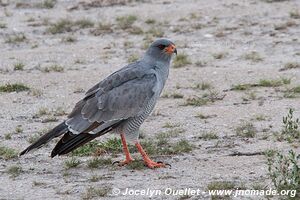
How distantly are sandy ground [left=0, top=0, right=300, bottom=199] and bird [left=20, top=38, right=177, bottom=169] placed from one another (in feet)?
1.24

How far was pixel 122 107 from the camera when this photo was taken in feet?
28.3

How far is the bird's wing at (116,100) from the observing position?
853cm

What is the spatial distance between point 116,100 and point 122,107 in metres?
0.10

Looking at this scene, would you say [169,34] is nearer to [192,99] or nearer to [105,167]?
[192,99]

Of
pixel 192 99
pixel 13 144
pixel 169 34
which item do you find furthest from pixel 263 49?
pixel 13 144

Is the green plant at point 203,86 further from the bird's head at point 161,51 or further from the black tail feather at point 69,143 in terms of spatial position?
the black tail feather at point 69,143

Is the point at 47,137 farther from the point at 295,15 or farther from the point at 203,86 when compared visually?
the point at 295,15

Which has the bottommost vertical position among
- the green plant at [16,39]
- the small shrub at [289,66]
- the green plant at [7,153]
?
the green plant at [16,39]

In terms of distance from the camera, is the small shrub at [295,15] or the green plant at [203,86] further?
the small shrub at [295,15]

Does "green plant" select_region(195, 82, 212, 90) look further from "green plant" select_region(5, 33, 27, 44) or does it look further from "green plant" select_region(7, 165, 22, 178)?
"green plant" select_region(5, 33, 27, 44)

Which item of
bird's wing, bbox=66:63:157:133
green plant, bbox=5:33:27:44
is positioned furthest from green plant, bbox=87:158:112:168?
green plant, bbox=5:33:27:44

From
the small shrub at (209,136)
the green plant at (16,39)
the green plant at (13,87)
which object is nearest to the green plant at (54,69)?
the green plant at (13,87)

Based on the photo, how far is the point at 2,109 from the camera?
37.2 feet

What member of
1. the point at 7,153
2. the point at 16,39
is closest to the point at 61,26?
the point at 16,39
